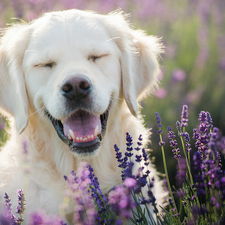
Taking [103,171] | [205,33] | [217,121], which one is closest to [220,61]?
[205,33]

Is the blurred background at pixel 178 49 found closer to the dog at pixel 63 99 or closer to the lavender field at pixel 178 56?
the lavender field at pixel 178 56

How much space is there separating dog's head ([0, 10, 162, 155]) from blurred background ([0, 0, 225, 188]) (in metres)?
1.93

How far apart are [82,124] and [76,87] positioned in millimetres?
377

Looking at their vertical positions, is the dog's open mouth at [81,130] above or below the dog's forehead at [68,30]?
below

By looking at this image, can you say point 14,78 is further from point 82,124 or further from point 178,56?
point 178,56

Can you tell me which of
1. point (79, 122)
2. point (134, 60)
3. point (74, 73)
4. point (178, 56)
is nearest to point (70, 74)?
point (74, 73)

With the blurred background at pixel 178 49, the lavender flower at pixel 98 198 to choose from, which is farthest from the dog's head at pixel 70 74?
the blurred background at pixel 178 49

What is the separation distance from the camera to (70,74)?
78.2 inches

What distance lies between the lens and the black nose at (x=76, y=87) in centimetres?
195

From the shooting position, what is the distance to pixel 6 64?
8.24 feet

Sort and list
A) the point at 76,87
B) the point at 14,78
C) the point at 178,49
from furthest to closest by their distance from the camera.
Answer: the point at 178,49 < the point at 14,78 < the point at 76,87

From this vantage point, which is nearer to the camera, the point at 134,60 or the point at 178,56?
the point at 134,60

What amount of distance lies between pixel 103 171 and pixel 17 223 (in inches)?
40.4

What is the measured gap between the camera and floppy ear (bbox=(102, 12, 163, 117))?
2467mm
